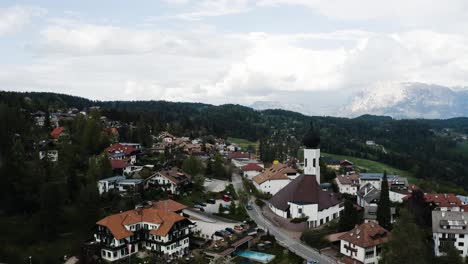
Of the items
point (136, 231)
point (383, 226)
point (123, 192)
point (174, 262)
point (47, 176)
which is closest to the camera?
point (174, 262)

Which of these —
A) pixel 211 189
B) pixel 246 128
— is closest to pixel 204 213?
pixel 211 189

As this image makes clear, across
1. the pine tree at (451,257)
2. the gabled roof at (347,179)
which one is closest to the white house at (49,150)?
the gabled roof at (347,179)

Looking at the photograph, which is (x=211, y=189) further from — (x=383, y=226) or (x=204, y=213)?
(x=383, y=226)

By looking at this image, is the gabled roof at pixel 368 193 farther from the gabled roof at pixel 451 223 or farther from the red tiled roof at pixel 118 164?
the red tiled roof at pixel 118 164

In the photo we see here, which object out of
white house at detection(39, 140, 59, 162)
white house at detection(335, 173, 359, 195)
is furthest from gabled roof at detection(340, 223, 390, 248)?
white house at detection(39, 140, 59, 162)

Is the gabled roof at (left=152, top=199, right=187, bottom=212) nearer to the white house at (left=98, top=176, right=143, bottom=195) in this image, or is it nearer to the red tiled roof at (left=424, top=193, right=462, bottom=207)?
A: the white house at (left=98, top=176, right=143, bottom=195)

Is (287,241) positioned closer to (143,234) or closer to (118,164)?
(143,234)
